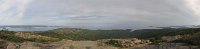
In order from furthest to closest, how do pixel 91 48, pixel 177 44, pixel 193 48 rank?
1. pixel 91 48
2. pixel 177 44
3. pixel 193 48

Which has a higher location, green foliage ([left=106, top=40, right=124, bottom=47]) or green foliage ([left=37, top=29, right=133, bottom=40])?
green foliage ([left=106, top=40, right=124, bottom=47])

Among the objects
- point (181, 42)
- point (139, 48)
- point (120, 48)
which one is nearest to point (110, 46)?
point (120, 48)

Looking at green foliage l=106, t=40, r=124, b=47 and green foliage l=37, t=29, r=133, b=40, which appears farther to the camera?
green foliage l=37, t=29, r=133, b=40

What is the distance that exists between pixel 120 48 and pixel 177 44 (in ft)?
31.7

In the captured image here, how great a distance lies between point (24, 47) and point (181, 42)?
24.7 metres

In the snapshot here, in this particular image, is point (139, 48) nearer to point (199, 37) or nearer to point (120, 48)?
point (120, 48)

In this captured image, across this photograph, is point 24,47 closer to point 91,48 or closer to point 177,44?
point 91,48

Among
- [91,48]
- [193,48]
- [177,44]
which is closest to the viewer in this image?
[193,48]

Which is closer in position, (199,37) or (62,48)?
(199,37)

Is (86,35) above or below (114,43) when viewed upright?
below

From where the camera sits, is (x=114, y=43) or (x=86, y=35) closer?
(x=114, y=43)

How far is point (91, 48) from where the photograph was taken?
59.6m

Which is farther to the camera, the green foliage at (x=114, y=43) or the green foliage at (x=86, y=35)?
the green foliage at (x=86, y=35)

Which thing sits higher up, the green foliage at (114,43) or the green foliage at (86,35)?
the green foliage at (114,43)
